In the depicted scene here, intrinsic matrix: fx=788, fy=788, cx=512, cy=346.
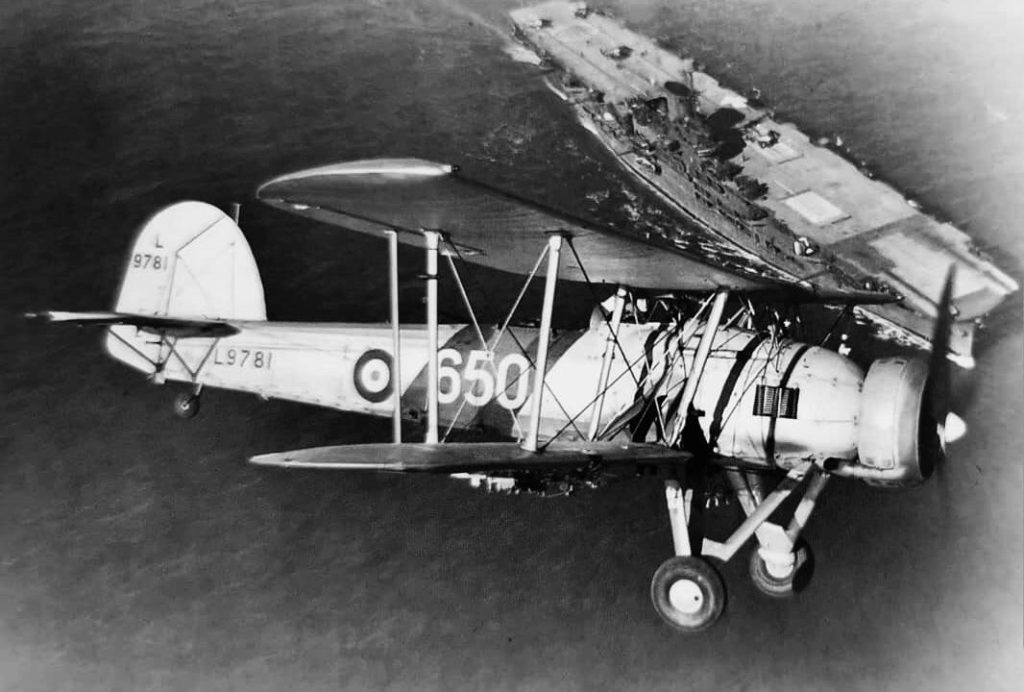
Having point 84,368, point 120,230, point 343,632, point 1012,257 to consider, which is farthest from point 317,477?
point 1012,257

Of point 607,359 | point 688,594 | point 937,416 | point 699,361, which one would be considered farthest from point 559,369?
point 937,416

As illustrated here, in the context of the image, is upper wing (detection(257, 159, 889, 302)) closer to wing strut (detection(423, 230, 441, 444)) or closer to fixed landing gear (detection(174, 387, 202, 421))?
wing strut (detection(423, 230, 441, 444))

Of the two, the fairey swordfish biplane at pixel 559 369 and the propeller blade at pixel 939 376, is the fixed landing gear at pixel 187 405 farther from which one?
the propeller blade at pixel 939 376

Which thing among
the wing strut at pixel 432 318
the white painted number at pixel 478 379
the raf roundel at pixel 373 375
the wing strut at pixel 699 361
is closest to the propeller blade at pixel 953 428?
the wing strut at pixel 699 361

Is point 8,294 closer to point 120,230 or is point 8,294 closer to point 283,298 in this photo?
point 120,230

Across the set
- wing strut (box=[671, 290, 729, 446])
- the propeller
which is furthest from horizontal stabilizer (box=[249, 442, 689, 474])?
the propeller

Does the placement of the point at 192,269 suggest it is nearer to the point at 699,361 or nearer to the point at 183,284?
the point at 183,284
